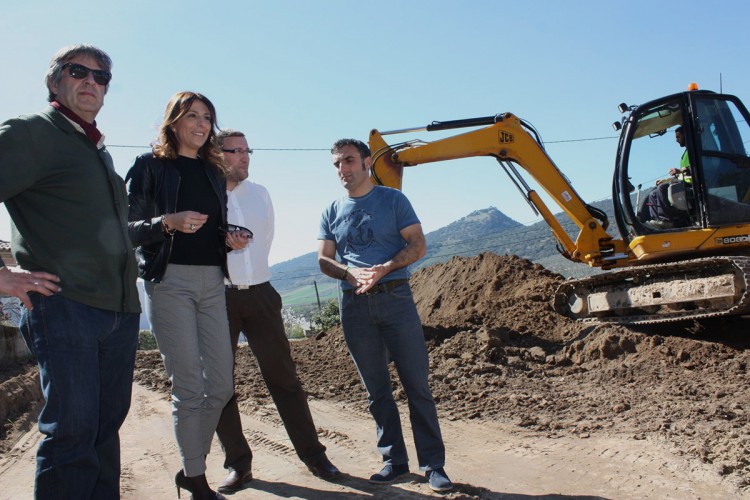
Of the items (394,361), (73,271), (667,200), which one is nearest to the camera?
(73,271)

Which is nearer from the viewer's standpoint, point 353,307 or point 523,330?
point 353,307

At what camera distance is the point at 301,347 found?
501 inches

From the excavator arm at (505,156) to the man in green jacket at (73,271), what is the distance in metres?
7.46

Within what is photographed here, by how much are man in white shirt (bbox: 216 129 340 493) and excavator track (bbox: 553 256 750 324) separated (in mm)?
5923

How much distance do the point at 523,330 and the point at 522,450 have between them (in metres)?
5.99

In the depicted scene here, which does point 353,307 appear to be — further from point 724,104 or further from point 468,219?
point 468,219

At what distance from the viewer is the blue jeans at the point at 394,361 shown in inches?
155

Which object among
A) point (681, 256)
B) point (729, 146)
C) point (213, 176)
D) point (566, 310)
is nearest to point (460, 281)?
point (566, 310)

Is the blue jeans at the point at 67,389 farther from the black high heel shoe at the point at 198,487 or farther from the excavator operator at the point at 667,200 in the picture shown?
the excavator operator at the point at 667,200

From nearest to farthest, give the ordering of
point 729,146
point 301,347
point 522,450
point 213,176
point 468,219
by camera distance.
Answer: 1. point 213,176
2. point 522,450
3. point 729,146
4. point 301,347
5. point 468,219

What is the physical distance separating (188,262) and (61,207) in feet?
2.98

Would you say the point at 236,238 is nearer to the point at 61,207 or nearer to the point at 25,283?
the point at 61,207

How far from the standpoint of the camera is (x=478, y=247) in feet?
258

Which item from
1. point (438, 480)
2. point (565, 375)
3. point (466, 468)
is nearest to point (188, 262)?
point (438, 480)
